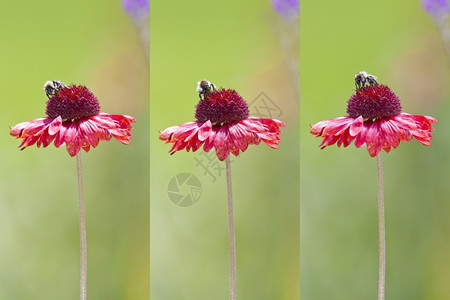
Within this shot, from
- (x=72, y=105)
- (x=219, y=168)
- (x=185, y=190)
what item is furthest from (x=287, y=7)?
(x=72, y=105)

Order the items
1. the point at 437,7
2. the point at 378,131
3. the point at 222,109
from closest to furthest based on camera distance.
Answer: the point at 378,131 < the point at 222,109 < the point at 437,7

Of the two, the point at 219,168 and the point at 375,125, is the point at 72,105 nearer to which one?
the point at 219,168

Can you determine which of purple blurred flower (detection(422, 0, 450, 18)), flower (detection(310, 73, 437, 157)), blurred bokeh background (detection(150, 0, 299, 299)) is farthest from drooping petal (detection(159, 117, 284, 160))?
purple blurred flower (detection(422, 0, 450, 18))

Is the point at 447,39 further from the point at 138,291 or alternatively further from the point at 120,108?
the point at 138,291

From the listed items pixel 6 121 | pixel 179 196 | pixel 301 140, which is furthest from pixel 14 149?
pixel 301 140

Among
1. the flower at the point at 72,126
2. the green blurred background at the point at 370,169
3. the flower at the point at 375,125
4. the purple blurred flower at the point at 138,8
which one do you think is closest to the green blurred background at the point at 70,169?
the purple blurred flower at the point at 138,8
